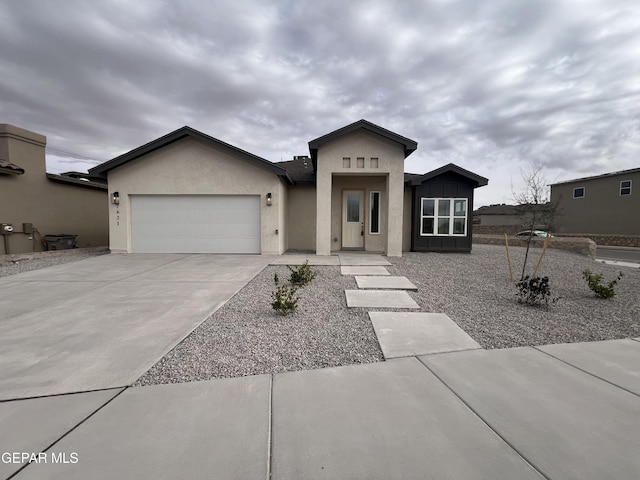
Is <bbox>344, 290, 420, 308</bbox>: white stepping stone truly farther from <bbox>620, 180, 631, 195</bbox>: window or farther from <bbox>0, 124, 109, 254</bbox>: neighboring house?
<bbox>620, 180, 631, 195</bbox>: window

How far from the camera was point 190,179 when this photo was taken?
11.1 m

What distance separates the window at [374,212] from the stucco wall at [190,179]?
4.00 meters

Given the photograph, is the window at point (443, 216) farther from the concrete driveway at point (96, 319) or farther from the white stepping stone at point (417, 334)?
the white stepping stone at point (417, 334)

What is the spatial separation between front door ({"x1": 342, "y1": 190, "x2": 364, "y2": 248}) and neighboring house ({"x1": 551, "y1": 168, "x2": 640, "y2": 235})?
17310 mm

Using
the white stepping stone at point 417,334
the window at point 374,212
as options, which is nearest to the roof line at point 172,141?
the window at point 374,212

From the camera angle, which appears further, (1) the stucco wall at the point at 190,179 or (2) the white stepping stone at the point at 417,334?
(1) the stucco wall at the point at 190,179

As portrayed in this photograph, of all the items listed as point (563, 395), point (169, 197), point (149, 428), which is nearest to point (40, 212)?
point (169, 197)

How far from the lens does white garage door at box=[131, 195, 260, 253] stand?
36.8 feet

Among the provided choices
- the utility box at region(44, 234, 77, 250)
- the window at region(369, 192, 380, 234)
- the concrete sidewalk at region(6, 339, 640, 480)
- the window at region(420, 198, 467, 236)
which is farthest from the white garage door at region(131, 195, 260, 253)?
the concrete sidewalk at region(6, 339, 640, 480)

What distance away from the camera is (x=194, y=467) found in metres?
1.71

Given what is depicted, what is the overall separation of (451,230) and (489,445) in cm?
1152

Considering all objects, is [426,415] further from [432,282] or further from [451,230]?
[451,230]

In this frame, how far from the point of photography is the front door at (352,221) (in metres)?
12.5

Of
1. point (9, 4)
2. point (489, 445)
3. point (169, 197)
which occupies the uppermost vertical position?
point (9, 4)
